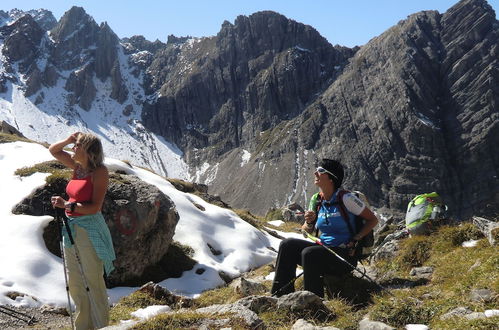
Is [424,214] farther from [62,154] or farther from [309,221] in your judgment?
[62,154]

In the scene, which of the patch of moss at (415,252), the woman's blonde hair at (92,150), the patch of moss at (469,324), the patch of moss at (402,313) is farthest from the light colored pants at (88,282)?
the patch of moss at (415,252)

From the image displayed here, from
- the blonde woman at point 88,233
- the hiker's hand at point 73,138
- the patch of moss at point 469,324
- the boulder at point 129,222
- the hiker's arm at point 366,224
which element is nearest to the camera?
the patch of moss at point 469,324

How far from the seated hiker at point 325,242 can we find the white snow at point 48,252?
27.1 ft

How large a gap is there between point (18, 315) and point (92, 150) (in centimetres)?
694

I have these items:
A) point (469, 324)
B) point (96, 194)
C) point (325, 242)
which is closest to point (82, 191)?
point (96, 194)

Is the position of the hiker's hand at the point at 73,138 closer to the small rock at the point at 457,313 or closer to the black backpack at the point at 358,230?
the black backpack at the point at 358,230

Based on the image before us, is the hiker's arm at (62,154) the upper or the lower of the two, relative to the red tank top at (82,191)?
upper

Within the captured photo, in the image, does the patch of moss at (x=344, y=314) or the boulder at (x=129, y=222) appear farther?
the boulder at (x=129, y=222)

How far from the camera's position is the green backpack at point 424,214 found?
1264cm

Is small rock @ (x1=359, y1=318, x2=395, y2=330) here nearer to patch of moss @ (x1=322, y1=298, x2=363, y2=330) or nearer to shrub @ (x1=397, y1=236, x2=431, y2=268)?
patch of moss @ (x1=322, y1=298, x2=363, y2=330)

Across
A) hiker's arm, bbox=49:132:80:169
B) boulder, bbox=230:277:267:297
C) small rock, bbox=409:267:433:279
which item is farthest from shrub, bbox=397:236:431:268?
hiker's arm, bbox=49:132:80:169

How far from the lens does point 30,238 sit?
15.6 metres

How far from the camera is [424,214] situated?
12.9 meters

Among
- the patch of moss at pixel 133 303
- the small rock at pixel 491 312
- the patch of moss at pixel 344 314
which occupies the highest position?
the small rock at pixel 491 312
